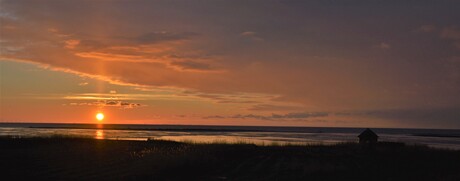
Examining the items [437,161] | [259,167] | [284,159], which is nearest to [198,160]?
[259,167]

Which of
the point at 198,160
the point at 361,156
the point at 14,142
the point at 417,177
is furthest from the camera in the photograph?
the point at 14,142

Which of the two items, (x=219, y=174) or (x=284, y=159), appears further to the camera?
(x=284, y=159)

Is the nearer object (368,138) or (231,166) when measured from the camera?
(231,166)

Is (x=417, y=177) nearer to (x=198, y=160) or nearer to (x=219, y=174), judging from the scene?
(x=219, y=174)

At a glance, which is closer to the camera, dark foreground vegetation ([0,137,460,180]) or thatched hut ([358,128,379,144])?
dark foreground vegetation ([0,137,460,180])

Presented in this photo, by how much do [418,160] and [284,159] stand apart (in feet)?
29.8

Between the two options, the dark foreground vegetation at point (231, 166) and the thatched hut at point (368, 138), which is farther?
the thatched hut at point (368, 138)

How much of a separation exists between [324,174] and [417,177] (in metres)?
4.38

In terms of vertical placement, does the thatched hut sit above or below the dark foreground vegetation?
above

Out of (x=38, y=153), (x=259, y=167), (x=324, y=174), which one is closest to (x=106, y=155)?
(x=38, y=153)

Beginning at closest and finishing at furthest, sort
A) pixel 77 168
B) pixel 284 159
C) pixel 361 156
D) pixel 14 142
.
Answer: pixel 77 168 → pixel 284 159 → pixel 361 156 → pixel 14 142

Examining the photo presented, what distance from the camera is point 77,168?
26844 millimetres

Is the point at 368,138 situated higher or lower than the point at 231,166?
higher

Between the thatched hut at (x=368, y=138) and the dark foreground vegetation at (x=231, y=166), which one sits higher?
the thatched hut at (x=368, y=138)
